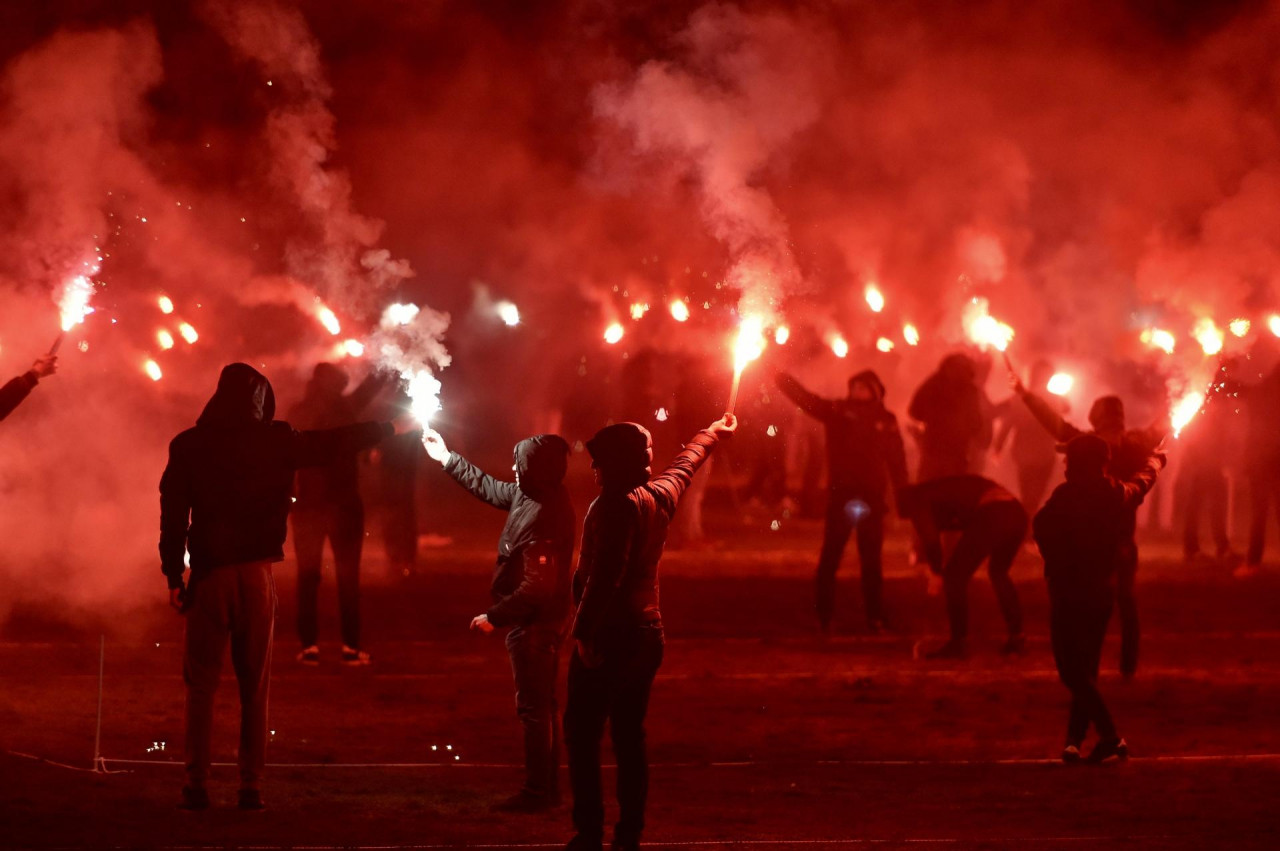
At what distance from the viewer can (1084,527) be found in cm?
735

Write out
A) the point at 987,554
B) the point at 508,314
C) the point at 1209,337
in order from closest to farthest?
the point at 987,554 → the point at 1209,337 → the point at 508,314

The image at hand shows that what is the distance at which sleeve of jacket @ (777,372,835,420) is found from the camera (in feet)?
35.0

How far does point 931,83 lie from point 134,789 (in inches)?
589

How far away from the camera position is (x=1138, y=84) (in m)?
18.9

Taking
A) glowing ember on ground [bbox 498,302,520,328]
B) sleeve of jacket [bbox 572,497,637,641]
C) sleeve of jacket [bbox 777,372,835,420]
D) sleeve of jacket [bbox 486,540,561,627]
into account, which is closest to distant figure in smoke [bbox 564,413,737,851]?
sleeve of jacket [bbox 572,497,637,641]

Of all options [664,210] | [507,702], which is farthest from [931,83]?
[507,702]

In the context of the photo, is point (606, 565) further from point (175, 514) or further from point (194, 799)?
point (194, 799)

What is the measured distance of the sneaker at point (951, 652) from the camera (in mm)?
10195

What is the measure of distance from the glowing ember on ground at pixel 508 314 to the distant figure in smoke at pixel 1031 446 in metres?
6.04

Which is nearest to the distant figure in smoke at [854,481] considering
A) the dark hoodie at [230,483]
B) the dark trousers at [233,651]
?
the dark hoodie at [230,483]

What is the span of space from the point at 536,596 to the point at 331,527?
3.75 m

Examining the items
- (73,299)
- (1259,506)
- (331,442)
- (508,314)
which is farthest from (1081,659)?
(508,314)

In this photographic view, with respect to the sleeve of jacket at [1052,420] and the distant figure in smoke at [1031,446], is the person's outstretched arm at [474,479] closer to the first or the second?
the sleeve of jacket at [1052,420]

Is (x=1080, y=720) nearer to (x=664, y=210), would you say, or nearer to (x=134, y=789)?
(x=134, y=789)
